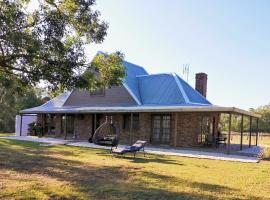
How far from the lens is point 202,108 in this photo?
19125 mm

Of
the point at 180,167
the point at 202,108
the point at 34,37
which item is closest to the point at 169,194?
the point at 180,167

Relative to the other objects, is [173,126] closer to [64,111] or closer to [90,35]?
[64,111]

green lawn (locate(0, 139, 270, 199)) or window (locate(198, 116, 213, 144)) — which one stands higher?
window (locate(198, 116, 213, 144))

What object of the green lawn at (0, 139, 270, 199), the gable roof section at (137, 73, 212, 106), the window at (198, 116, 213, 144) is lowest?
the green lawn at (0, 139, 270, 199)

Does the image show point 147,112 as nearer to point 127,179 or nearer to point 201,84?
point 201,84

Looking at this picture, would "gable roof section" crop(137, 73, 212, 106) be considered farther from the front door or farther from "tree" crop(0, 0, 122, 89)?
"tree" crop(0, 0, 122, 89)

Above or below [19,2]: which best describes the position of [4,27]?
below

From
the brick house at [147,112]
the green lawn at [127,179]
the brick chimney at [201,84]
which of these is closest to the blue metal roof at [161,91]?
the brick house at [147,112]

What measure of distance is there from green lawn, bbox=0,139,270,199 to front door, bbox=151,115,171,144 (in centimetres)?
893

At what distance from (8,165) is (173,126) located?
475 inches

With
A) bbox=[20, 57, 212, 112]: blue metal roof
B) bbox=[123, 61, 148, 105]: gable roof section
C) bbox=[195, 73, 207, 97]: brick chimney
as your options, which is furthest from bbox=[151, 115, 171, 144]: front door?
bbox=[195, 73, 207, 97]: brick chimney

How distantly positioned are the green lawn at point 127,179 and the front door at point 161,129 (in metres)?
8.93

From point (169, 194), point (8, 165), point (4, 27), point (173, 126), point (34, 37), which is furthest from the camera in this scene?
point (173, 126)

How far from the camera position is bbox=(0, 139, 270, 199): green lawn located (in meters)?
8.16
